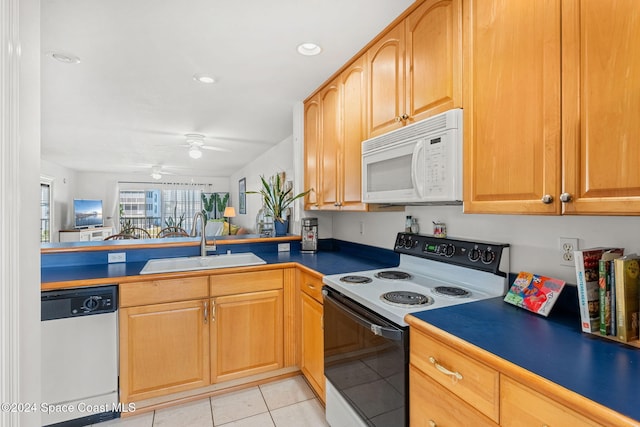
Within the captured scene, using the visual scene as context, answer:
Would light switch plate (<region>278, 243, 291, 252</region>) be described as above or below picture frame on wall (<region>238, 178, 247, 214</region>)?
below

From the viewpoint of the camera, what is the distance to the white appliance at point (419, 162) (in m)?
1.27

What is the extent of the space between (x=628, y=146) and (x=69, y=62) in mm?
2867

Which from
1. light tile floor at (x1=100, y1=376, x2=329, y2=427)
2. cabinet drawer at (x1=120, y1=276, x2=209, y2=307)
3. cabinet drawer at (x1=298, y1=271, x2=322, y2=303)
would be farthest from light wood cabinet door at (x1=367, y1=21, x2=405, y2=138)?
light tile floor at (x1=100, y1=376, x2=329, y2=427)

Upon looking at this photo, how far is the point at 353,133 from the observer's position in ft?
6.59

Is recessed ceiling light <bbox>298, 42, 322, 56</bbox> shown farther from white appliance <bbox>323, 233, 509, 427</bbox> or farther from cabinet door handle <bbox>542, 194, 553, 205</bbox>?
cabinet door handle <bbox>542, 194, 553, 205</bbox>

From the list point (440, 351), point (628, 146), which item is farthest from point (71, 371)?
point (628, 146)

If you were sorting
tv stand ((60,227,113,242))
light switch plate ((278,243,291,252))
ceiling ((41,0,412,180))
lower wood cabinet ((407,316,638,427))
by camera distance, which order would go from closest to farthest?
lower wood cabinet ((407,316,638,427)), ceiling ((41,0,412,180)), light switch plate ((278,243,291,252)), tv stand ((60,227,113,242))

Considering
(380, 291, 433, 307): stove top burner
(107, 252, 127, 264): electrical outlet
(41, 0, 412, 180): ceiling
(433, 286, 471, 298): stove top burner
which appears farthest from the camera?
(107, 252, 127, 264): electrical outlet

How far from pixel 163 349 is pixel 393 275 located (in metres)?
1.45

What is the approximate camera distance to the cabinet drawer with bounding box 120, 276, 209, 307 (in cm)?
176

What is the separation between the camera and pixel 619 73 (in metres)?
0.80

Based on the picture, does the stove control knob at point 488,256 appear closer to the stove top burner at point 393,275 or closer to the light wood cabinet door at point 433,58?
the stove top burner at point 393,275

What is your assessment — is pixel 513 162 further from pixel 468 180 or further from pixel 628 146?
Answer: pixel 628 146

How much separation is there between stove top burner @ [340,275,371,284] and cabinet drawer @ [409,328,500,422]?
526 mm
